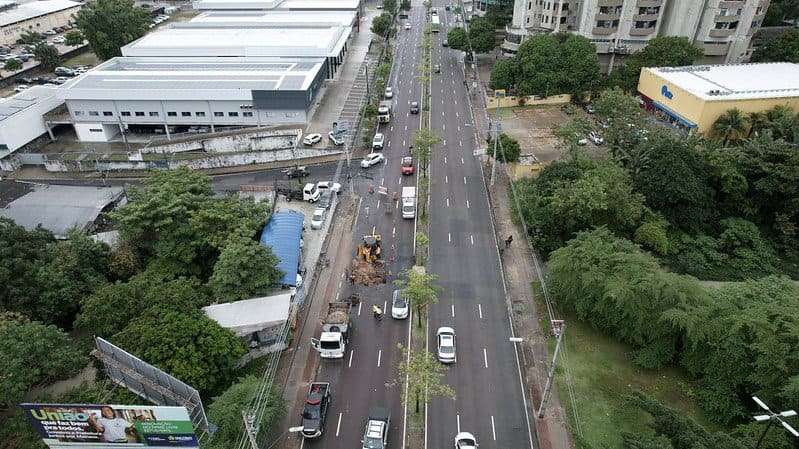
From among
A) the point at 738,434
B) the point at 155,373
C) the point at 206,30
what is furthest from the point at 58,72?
the point at 738,434

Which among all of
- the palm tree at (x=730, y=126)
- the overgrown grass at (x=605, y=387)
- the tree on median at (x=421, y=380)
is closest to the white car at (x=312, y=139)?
the overgrown grass at (x=605, y=387)

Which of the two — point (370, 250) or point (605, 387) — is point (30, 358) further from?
point (605, 387)

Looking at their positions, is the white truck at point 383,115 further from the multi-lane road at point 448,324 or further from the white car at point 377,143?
the white car at point 377,143

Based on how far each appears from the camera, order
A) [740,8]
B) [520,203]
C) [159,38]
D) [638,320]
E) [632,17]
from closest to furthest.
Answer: [638,320], [520,203], [740,8], [632,17], [159,38]

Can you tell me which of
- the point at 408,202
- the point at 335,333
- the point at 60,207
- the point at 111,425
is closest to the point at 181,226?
A: the point at 335,333

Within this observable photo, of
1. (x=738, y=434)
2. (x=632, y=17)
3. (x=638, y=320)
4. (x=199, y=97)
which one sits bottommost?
(x=738, y=434)

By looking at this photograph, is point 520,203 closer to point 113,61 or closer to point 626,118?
point 626,118

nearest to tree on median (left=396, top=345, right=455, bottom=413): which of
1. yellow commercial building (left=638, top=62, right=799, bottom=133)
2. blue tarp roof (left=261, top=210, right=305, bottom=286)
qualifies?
blue tarp roof (left=261, top=210, right=305, bottom=286)
